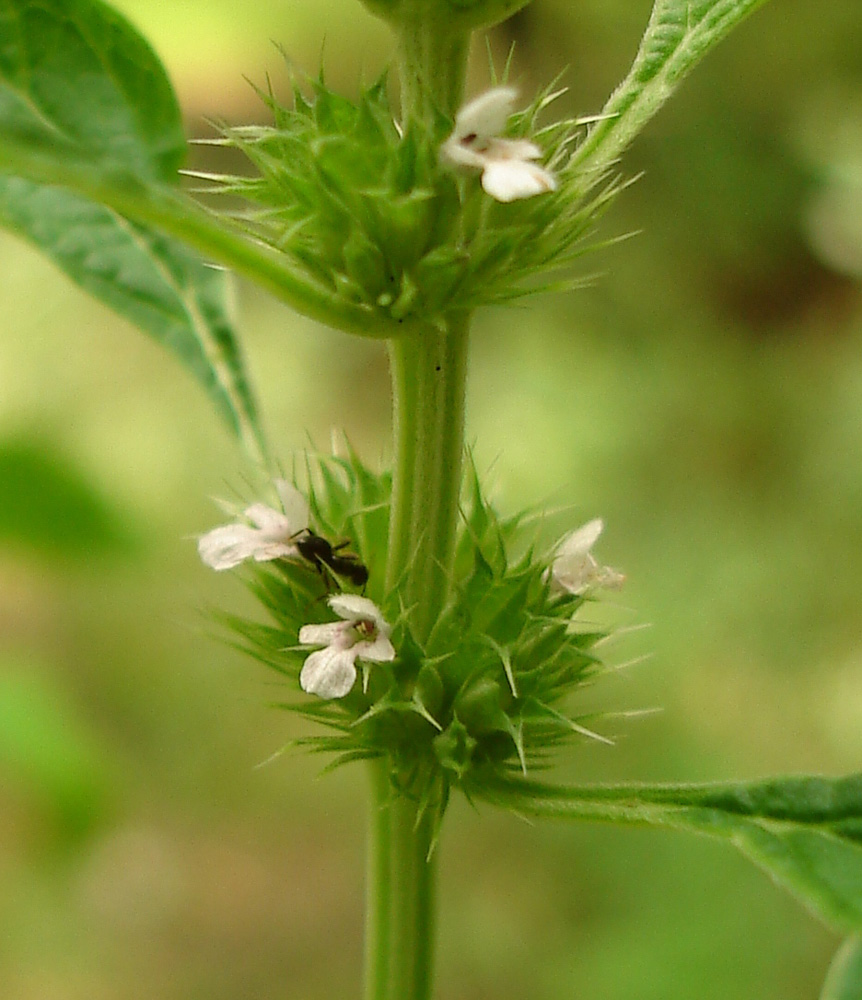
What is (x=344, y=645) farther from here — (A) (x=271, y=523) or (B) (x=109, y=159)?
(B) (x=109, y=159)

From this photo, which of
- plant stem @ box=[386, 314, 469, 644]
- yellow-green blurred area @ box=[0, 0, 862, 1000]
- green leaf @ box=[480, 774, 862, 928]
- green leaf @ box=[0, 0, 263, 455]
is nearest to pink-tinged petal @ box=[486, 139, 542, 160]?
plant stem @ box=[386, 314, 469, 644]

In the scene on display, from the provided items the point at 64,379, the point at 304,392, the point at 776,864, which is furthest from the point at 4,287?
the point at 776,864

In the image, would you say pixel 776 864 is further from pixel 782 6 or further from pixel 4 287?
pixel 782 6

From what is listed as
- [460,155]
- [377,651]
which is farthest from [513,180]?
[377,651]

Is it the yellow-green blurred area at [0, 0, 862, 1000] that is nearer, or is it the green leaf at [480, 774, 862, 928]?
the green leaf at [480, 774, 862, 928]

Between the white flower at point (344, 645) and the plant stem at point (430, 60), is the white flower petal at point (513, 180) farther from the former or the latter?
the white flower at point (344, 645)

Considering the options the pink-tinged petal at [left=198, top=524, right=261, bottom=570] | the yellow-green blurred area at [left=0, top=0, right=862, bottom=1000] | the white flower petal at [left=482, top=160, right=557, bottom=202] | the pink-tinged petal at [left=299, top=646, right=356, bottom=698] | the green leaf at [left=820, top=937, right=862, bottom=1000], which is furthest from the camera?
the yellow-green blurred area at [left=0, top=0, right=862, bottom=1000]

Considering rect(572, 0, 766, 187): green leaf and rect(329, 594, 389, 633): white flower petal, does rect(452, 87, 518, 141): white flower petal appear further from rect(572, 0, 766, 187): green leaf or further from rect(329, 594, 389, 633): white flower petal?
rect(329, 594, 389, 633): white flower petal

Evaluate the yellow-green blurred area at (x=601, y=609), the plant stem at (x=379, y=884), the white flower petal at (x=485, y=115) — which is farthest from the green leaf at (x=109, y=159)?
the yellow-green blurred area at (x=601, y=609)
